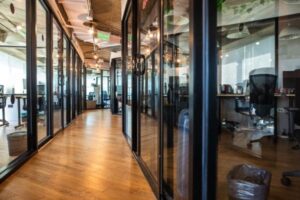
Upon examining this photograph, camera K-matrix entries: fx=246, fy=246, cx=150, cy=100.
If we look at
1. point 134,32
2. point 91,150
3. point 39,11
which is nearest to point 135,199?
point 91,150

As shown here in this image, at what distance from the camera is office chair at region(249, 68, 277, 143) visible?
14.4ft

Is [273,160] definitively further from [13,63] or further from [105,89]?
[105,89]

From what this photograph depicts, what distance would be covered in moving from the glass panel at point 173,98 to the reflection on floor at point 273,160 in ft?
1.33

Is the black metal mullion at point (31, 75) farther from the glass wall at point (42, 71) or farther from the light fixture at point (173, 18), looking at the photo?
the light fixture at point (173, 18)

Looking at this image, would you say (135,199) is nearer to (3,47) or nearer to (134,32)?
(134,32)

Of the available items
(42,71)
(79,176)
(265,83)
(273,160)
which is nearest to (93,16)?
(42,71)

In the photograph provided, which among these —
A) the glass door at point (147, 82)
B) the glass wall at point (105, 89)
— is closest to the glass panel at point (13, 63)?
the glass door at point (147, 82)

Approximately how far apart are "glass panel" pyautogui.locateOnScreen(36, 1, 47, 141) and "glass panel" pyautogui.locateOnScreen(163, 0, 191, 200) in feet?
11.5

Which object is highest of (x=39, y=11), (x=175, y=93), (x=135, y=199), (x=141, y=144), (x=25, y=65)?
(x=39, y=11)

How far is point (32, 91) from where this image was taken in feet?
14.3

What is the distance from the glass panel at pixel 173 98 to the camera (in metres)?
2.12

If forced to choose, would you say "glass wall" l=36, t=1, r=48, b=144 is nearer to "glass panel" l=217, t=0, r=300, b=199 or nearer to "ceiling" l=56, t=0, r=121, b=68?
"ceiling" l=56, t=0, r=121, b=68

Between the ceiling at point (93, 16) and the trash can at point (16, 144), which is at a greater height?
the ceiling at point (93, 16)

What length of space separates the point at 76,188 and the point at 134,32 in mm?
2937
